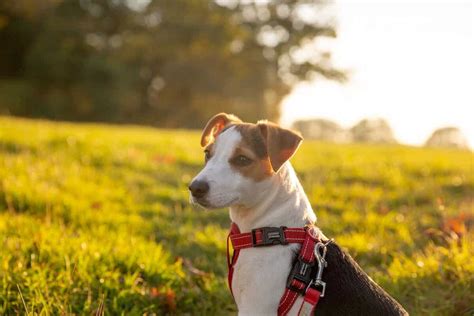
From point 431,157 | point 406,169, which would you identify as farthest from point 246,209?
point 431,157

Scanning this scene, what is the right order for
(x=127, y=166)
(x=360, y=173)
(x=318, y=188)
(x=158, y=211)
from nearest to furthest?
(x=158, y=211) → (x=318, y=188) → (x=127, y=166) → (x=360, y=173)

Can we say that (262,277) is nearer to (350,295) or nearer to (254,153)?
(350,295)

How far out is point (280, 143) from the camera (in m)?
3.58

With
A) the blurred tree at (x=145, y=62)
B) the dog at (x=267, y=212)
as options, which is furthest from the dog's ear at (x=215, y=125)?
the blurred tree at (x=145, y=62)

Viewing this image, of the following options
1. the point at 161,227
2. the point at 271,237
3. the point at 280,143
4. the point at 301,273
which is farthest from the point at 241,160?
the point at 161,227

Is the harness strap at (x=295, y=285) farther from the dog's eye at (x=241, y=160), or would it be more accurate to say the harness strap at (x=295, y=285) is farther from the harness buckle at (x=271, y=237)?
the dog's eye at (x=241, y=160)

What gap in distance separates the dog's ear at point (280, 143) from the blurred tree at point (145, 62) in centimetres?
3090

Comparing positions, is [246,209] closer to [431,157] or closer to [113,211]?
[113,211]

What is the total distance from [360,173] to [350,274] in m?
7.98

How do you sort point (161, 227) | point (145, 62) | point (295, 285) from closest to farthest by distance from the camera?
point (295, 285) < point (161, 227) < point (145, 62)

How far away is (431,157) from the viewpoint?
13.7 m

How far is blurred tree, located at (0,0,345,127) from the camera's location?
112 ft

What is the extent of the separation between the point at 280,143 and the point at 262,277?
0.92m

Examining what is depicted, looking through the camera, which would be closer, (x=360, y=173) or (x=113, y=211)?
(x=113, y=211)
